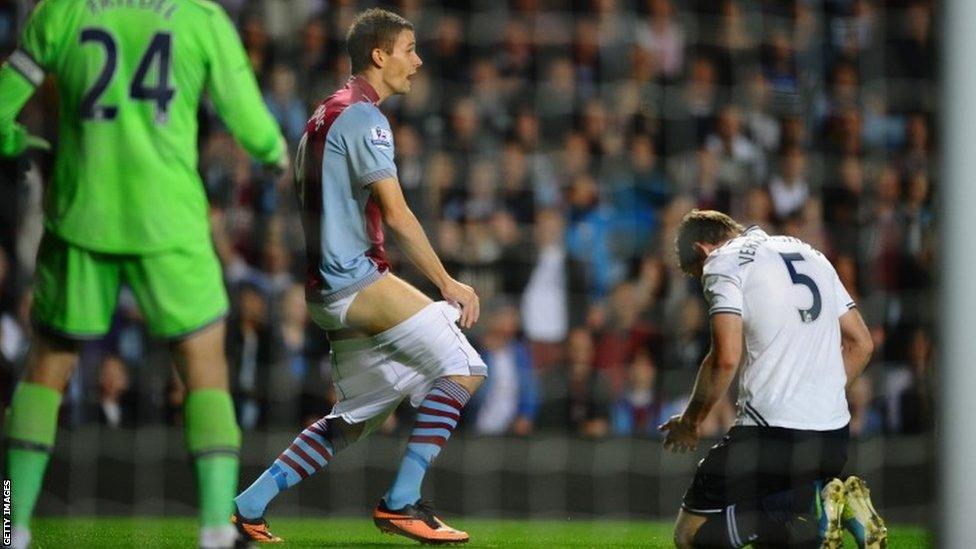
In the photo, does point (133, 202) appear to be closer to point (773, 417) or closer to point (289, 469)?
point (289, 469)

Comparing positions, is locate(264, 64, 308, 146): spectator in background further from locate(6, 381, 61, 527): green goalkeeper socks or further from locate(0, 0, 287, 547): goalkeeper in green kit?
locate(6, 381, 61, 527): green goalkeeper socks

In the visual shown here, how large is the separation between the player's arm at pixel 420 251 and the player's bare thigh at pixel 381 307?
0.23 meters

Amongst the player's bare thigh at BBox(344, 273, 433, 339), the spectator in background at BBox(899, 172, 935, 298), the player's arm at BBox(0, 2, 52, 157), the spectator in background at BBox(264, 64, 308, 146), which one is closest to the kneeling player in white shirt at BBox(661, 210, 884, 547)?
the player's bare thigh at BBox(344, 273, 433, 339)

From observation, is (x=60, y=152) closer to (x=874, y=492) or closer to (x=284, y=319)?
(x=284, y=319)

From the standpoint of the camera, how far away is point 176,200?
4121 mm

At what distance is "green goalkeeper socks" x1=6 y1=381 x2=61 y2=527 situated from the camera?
416 cm

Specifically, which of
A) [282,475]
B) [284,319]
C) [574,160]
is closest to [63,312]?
[282,475]

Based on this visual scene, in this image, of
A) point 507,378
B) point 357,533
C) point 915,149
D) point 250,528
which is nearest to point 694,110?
point 915,149

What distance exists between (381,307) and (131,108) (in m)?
1.27

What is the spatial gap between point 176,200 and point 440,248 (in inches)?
137

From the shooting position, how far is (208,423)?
13.5 feet

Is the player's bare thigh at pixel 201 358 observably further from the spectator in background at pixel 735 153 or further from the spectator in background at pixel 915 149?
the spectator in background at pixel 915 149

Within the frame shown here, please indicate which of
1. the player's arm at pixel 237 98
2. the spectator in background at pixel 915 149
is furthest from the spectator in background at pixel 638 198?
the player's arm at pixel 237 98

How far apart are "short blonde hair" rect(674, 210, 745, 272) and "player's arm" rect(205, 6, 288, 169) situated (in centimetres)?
142
